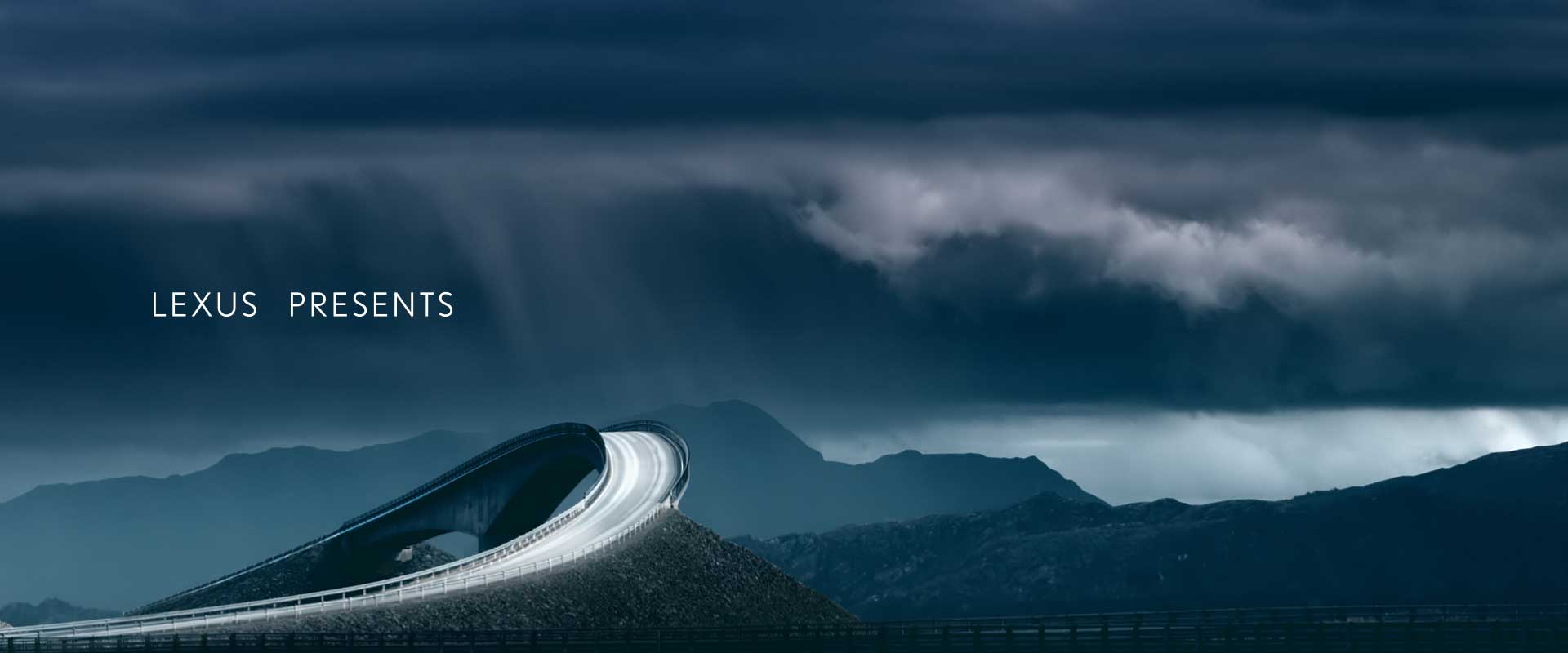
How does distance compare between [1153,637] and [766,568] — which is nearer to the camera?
[1153,637]

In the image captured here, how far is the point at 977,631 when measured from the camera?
119062 millimetres

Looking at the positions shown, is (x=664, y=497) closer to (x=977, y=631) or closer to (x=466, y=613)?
(x=466, y=613)

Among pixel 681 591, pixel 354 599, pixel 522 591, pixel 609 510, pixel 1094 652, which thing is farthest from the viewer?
pixel 609 510

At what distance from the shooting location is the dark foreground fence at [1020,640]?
11675cm

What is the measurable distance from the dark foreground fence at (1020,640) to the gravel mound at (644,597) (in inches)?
705

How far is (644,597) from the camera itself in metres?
174

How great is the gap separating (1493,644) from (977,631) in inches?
1135

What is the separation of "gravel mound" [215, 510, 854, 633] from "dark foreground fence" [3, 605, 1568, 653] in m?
17.9

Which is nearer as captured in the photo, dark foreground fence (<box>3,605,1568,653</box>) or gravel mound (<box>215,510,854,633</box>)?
dark foreground fence (<box>3,605,1568,653</box>)

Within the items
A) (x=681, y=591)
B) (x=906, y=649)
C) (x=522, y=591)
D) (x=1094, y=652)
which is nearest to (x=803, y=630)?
(x=906, y=649)

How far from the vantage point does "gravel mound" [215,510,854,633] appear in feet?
488

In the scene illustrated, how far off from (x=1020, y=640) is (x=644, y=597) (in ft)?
197

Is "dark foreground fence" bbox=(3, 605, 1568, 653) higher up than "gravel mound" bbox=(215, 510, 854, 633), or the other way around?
"gravel mound" bbox=(215, 510, 854, 633)

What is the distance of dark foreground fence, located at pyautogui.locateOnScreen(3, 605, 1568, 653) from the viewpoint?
116750mm
